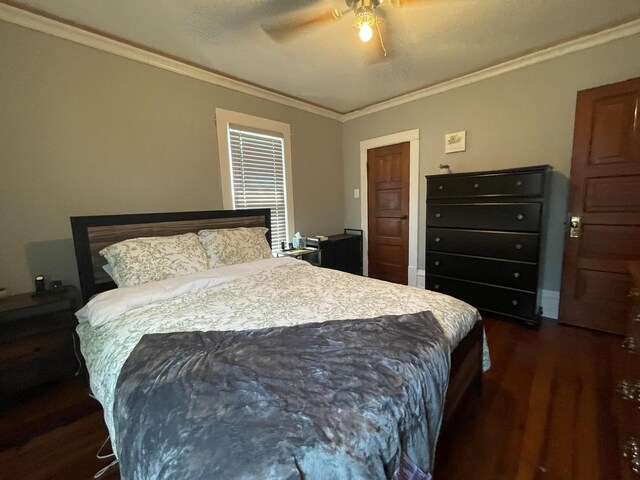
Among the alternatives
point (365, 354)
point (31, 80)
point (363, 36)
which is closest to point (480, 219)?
point (363, 36)

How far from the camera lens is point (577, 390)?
5.40 feet

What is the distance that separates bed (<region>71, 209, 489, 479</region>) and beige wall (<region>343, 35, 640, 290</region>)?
1970 millimetres

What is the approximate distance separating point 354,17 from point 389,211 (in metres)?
2.33

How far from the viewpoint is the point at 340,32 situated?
204 cm

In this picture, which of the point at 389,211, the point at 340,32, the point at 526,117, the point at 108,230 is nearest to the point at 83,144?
the point at 108,230

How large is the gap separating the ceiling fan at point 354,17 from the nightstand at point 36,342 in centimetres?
239

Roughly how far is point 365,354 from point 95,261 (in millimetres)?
2104

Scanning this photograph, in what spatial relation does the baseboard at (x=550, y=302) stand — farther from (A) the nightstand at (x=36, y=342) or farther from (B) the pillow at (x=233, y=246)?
(A) the nightstand at (x=36, y=342)

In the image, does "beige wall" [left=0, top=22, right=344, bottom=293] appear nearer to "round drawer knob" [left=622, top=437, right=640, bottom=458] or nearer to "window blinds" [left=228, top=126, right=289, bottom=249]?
"window blinds" [left=228, top=126, right=289, bottom=249]

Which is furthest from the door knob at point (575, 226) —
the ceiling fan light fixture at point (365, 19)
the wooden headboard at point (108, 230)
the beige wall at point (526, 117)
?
the wooden headboard at point (108, 230)

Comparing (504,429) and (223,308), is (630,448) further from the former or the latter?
(223,308)

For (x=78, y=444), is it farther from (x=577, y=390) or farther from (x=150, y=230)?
(x=577, y=390)

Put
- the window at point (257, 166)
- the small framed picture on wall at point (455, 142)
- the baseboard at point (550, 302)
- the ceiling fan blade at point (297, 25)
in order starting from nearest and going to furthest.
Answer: the ceiling fan blade at point (297, 25)
the baseboard at point (550, 302)
the window at point (257, 166)
the small framed picture on wall at point (455, 142)

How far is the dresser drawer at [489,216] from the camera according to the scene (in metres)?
2.31
